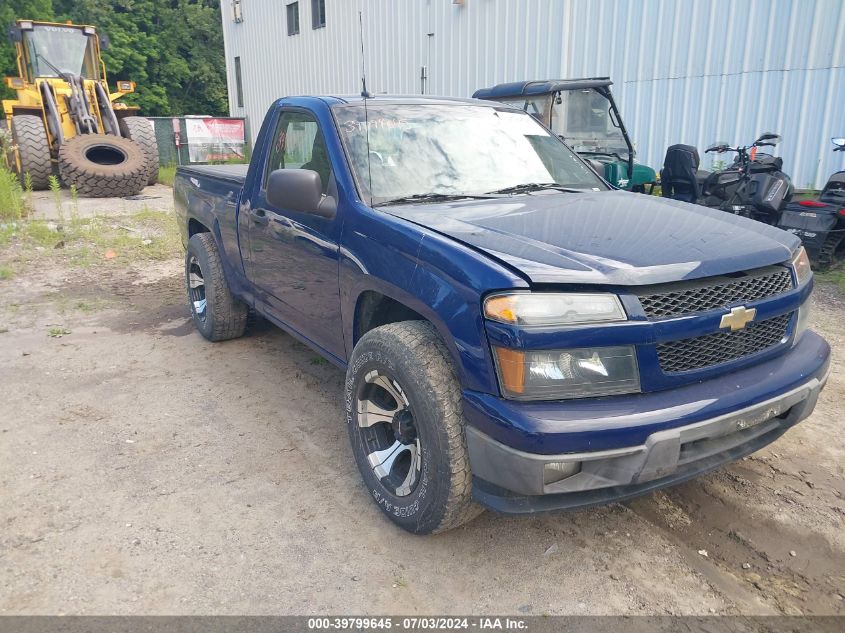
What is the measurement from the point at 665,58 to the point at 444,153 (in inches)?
321

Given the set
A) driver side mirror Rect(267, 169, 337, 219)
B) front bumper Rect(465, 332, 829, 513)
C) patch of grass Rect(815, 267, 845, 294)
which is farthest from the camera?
patch of grass Rect(815, 267, 845, 294)

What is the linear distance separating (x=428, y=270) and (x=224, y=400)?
7.54ft

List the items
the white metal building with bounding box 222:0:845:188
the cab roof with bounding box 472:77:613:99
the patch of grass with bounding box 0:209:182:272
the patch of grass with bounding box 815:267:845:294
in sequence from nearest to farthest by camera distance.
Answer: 1. the patch of grass with bounding box 815:267:845:294
2. the cab roof with bounding box 472:77:613:99
3. the patch of grass with bounding box 0:209:182:272
4. the white metal building with bounding box 222:0:845:188

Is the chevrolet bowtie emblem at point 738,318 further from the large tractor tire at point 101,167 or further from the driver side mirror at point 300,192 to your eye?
the large tractor tire at point 101,167

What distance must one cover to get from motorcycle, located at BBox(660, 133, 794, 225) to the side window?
5.44 m

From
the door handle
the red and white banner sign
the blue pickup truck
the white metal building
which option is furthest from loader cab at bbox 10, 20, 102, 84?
the blue pickup truck

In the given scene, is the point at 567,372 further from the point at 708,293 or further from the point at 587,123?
the point at 587,123

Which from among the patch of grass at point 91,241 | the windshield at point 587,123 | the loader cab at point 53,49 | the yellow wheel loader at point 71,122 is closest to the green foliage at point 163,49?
the loader cab at point 53,49

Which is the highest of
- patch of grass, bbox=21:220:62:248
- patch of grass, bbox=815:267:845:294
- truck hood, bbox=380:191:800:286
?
truck hood, bbox=380:191:800:286

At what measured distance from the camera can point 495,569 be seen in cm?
271

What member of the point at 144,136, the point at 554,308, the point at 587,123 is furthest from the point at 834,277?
the point at 144,136

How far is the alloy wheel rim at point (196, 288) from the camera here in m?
5.51

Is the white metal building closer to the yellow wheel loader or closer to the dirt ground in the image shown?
the yellow wheel loader

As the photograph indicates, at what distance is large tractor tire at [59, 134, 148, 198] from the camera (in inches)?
515
